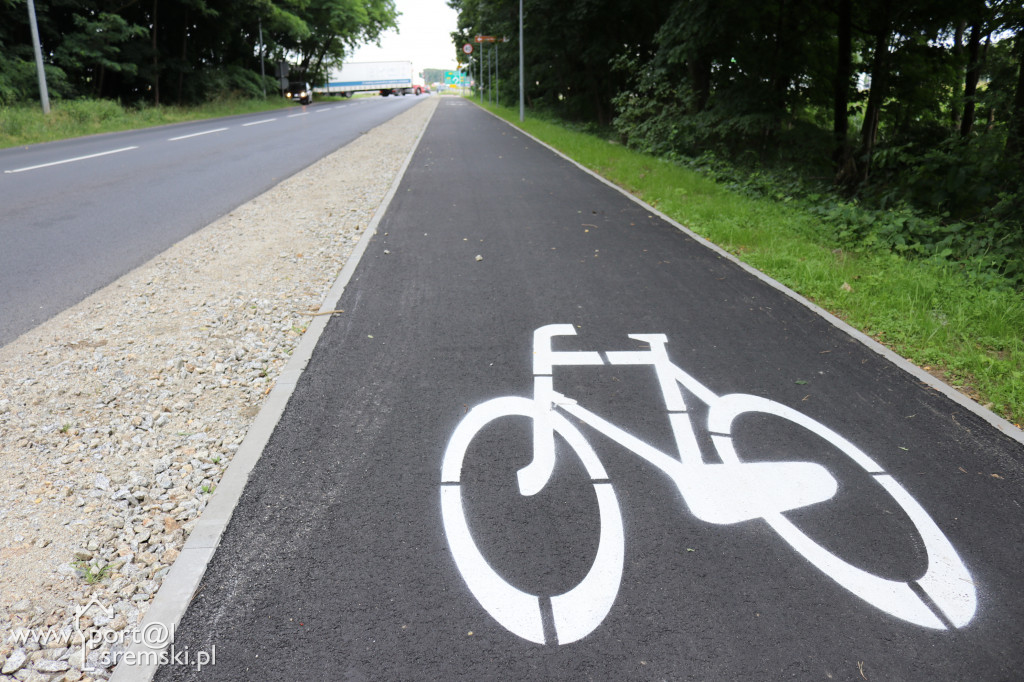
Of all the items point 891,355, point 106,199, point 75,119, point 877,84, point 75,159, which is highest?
point 877,84

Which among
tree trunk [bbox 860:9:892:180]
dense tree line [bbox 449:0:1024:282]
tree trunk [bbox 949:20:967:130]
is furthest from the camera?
tree trunk [bbox 949:20:967:130]

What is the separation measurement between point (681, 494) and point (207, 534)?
7.55ft

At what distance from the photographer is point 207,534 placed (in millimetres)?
3162

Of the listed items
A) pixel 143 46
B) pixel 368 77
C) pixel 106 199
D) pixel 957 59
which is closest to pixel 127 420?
pixel 106 199

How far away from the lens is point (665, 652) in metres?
2.56

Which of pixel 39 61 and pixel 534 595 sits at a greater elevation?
pixel 39 61

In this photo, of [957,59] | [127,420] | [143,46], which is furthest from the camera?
[143,46]

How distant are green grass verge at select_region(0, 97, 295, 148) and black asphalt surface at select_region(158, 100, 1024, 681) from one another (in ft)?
69.1

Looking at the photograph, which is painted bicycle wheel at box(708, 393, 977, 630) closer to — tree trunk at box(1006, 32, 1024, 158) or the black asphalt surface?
the black asphalt surface

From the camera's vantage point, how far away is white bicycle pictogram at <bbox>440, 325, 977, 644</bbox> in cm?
279

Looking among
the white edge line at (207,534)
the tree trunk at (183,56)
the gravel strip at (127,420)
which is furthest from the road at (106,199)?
the tree trunk at (183,56)

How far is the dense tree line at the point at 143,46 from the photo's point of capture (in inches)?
1174

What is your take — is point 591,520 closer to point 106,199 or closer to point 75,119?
point 106,199

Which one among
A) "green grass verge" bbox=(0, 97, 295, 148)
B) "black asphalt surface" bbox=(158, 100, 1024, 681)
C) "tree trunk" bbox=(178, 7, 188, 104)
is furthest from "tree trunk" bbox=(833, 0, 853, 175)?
"tree trunk" bbox=(178, 7, 188, 104)
